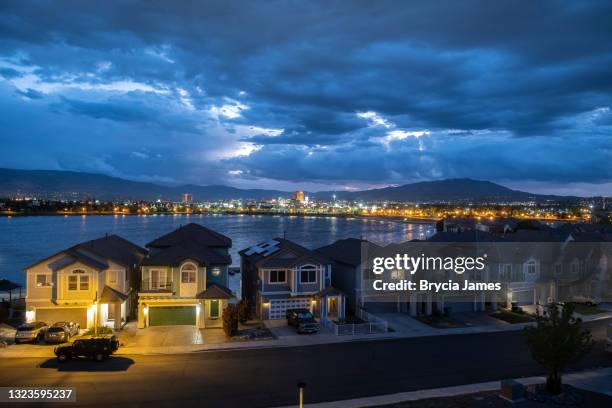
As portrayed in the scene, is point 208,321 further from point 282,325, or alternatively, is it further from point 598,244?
point 598,244

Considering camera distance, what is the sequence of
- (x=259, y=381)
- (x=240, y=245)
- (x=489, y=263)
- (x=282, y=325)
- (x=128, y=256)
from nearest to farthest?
1. (x=259, y=381)
2. (x=282, y=325)
3. (x=128, y=256)
4. (x=489, y=263)
5. (x=240, y=245)

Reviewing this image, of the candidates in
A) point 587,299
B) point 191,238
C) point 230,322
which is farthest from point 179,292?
point 587,299

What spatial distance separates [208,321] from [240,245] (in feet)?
295

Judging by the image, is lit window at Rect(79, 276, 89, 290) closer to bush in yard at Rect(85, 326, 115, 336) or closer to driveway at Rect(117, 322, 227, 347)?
bush in yard at Rect(85, 326, 115, 336)

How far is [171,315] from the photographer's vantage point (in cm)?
3228

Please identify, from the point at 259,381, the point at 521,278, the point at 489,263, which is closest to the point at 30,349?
the point at 259,381

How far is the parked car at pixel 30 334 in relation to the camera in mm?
26672

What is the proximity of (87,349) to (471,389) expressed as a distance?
61.6 feet

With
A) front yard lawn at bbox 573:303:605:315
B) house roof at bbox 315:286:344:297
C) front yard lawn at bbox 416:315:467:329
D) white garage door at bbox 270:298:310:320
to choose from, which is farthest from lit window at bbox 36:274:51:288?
front yard lawn at bbox 573:303:605:315

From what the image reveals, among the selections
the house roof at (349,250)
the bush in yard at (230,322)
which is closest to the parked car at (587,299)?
the house roof at (349,250)

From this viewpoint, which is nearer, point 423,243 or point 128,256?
point 128,256

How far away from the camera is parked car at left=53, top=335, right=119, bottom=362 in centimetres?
2327

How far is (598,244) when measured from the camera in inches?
1844

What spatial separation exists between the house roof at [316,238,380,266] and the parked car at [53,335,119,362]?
63.0ft
